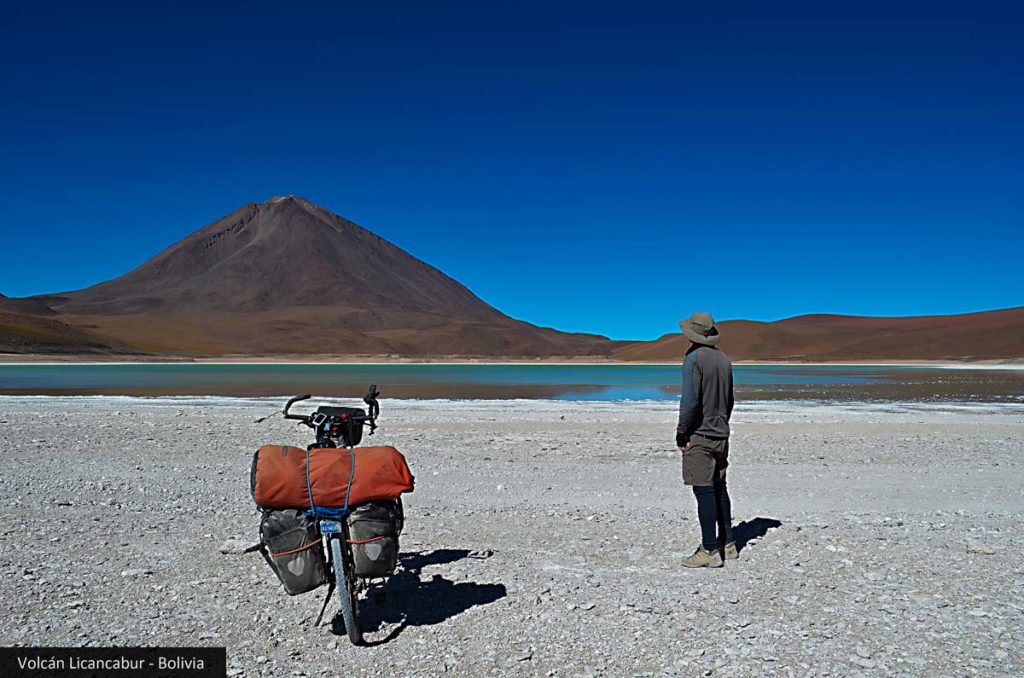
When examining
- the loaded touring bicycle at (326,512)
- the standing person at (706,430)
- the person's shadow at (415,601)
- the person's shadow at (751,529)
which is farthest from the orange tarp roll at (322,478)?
the person's shadow at (751,529)

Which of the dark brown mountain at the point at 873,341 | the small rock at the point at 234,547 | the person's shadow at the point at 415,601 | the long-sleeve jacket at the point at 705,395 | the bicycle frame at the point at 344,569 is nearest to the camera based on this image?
the bicycle frame at the point at 344,569

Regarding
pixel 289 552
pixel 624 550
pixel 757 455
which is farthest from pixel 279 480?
pixel 757 455

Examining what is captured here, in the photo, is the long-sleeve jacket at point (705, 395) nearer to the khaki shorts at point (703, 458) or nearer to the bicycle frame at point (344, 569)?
the khaki shorts at point (703, 458)

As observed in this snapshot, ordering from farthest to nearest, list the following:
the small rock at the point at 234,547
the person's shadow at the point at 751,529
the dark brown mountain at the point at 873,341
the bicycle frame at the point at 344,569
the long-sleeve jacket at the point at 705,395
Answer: the dark brown mountain at the point at 873,341 < the person's shadow at the point at 751,529 < the small rock at the point at 234,547 < the long-sleeve jacket at the point at 705,395 < the bicycle frame at the point at 344,569

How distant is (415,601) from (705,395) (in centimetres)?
243

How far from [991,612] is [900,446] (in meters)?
9.44

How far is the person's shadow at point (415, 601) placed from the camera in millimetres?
4613

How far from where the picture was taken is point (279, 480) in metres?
4.28

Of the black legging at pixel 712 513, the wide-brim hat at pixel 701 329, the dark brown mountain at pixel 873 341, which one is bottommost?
the black legging at pixel 712 513

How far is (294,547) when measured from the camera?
4309 millimetres

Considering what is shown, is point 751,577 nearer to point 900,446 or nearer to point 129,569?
point 129,569

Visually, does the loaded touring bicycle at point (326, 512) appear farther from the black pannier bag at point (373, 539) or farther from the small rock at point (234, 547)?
the small rock at point (234, 547)

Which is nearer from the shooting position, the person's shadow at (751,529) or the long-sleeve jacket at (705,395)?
the long-sleeve jacket at (705,395)

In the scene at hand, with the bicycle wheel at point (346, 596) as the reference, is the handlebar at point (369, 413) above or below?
above
